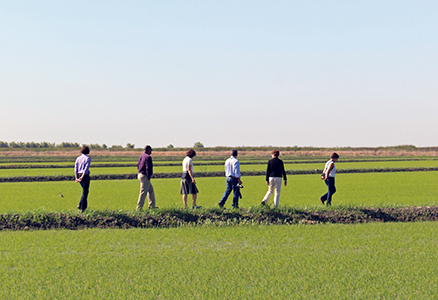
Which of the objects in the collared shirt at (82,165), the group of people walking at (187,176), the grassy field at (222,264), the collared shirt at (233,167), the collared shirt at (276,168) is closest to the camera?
the grassy field at (222,264)

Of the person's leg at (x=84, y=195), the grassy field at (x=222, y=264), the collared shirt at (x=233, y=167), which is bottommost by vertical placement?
the grassy field at (x=222, y=264)

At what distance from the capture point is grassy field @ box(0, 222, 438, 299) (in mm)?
6168

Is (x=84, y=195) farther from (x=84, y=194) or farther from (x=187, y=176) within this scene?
(x=187, y=176)

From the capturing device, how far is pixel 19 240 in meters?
9.69

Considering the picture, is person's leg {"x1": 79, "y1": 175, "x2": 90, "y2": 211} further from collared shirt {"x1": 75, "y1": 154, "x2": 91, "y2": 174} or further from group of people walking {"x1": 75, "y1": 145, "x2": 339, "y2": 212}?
collared shirt {"x1": 75, "y1": 154, "x2": 91, "y2": 174}

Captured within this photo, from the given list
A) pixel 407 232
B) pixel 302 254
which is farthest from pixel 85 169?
pixel 407 232

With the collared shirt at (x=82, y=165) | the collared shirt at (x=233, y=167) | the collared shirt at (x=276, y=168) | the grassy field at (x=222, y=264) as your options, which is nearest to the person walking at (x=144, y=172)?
the collared shirt at (x=82, y=165)

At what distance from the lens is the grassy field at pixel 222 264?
20.2 ft

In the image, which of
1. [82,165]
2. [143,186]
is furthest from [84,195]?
[143,186]

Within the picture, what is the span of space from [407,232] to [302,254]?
13.2ft

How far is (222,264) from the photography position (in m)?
7.55

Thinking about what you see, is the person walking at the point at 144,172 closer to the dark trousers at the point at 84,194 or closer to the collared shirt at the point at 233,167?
the dark trousers at the point at 84,194

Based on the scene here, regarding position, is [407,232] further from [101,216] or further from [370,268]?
[101,216]

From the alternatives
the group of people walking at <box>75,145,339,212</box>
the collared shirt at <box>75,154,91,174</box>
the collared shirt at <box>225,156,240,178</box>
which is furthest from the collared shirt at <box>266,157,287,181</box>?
the collared shirt at <box>75,154,91,174</box>
